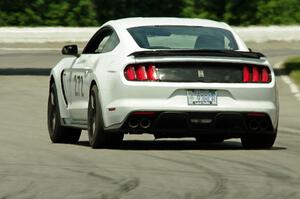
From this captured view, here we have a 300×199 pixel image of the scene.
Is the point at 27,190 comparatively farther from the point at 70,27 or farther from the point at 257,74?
the point at 70,27

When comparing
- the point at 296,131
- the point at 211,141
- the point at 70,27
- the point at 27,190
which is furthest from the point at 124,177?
the point at 70,27

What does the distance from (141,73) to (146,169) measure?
2048 mm

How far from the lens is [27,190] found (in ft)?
31.9

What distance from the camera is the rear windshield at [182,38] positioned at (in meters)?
14.1

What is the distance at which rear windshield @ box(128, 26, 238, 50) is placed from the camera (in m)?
14.1

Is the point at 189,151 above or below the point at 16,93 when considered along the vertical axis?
above

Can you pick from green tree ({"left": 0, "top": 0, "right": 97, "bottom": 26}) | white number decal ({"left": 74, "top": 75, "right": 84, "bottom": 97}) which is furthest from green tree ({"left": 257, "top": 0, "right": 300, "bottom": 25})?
white number decal ({"left": 74, "top": 75, "right": 84, "bottom": 97})

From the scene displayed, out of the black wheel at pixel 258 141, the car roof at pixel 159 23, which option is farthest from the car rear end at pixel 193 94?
the car roof at pixel 159 23

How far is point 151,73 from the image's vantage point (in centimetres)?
1321

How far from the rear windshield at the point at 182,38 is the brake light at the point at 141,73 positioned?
2.61 feet

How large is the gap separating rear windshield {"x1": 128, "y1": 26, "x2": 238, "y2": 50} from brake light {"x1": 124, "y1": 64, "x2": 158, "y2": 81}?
31.4 inches

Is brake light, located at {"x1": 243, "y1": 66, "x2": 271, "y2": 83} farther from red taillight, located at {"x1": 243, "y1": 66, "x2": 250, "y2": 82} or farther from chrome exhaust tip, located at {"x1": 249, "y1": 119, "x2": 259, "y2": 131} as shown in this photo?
chrome exhaust tip, located at {"x1": 249, "y1": 119, "x2": 259, "y2": 131}

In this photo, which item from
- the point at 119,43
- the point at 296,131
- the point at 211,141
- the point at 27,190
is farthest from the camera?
the point at 296,131

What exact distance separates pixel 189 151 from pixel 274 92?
1.13m
